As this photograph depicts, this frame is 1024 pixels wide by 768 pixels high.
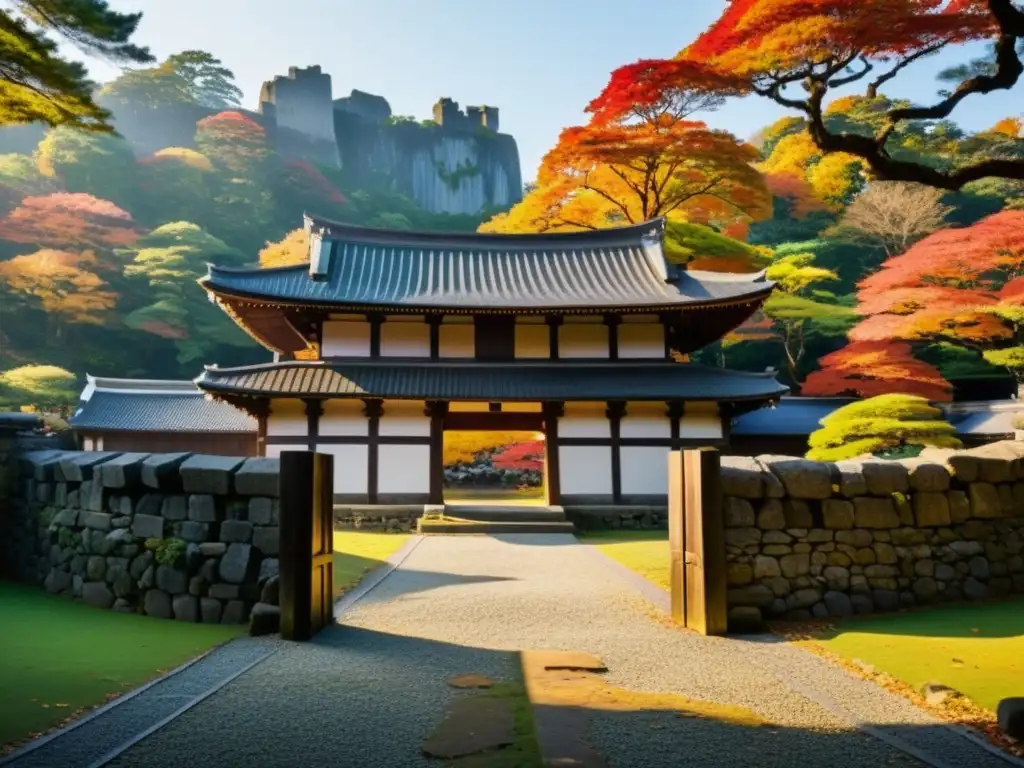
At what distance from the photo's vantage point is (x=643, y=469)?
17.8 meters

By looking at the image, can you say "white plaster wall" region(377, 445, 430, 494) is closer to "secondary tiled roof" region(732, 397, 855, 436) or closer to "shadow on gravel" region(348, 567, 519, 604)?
"shadow on gravel" region(348, 567, 519, 604)

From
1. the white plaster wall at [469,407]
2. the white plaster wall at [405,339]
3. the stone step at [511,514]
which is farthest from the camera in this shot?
the white plaster wall at [405,339]

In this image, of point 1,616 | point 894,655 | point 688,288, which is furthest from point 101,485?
point 688,288

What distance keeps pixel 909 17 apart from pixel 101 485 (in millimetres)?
11796

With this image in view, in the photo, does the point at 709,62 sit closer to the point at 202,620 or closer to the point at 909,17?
the point at 909,17

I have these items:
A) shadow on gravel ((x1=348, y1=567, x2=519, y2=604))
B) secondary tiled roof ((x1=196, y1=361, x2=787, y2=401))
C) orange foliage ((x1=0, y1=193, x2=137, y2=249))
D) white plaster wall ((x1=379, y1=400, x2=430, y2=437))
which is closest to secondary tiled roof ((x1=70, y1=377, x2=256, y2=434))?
secondary tiled roof ((x1=196, y1=361, x2=787, y2=401))

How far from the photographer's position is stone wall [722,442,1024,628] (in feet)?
25.6

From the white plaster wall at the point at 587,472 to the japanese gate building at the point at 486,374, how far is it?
3 centimetres

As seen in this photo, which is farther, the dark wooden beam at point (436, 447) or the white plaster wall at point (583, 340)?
the white plaster wall at point (583, 340)

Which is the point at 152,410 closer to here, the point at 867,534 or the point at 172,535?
the point at 172,535

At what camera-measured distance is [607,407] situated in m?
17.8

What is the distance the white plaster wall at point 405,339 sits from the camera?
61.0 ft

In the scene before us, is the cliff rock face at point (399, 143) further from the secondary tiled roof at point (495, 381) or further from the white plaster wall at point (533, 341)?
the secondary tiled roof at point (495, 381)

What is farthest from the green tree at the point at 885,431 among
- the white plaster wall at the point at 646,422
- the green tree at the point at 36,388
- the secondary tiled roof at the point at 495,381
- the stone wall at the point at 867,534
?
the green tree at the point at 36,388
